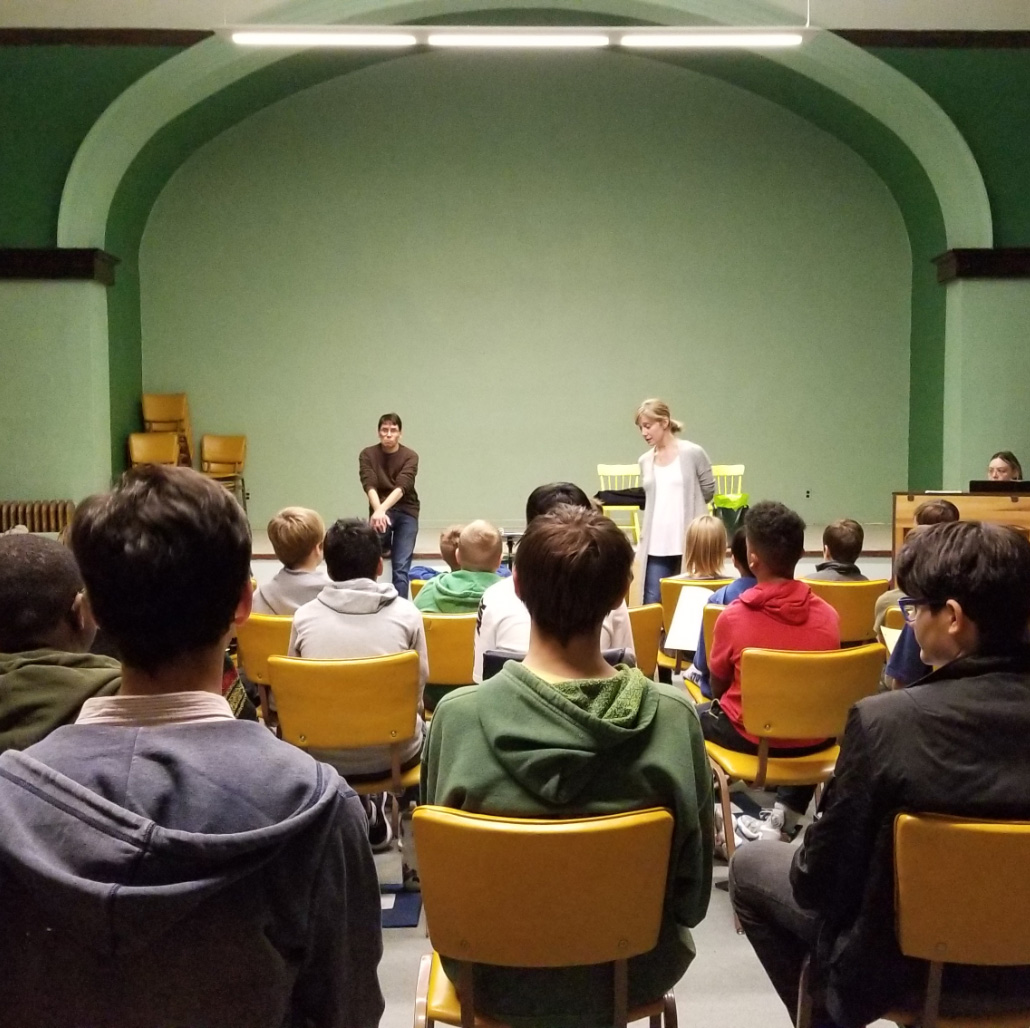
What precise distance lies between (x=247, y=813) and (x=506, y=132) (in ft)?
32.1

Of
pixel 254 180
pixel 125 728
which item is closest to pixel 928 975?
pixel 125 728

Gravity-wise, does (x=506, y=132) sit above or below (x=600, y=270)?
above

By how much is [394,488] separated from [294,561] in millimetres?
3603

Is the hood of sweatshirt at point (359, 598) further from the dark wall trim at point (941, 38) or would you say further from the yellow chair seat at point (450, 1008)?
the dark wall trim at point (941, 38)

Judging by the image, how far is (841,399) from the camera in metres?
10.2

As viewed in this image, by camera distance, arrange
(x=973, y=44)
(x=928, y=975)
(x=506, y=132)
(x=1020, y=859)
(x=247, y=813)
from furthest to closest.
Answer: (x=506, y=132) < (x=973, y=44) < (x=928, y=975) < (x=1020, y=859) < (x=247, y=813)

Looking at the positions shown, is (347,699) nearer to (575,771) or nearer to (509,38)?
(575,771)

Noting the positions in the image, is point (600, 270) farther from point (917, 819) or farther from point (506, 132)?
point (917, 819)

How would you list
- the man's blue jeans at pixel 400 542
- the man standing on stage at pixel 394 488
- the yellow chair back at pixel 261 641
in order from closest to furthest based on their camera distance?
the yellow chair back at pixel 261 641
the man standing on stage at pixel 394 488
the man's blue jeans at pixel 400 542

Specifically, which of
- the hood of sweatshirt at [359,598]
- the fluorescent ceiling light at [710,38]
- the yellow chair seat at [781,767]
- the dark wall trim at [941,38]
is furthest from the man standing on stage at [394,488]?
the dark wall trim at [941,38]

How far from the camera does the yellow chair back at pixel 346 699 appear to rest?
2672 mm

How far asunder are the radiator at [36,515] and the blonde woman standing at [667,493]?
4.56 metres

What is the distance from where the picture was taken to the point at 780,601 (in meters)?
2.93

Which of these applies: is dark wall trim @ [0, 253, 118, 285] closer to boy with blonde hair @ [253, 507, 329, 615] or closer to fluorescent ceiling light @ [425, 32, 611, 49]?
fluorescent ceiling light @ [425, 32, 611, 49]
